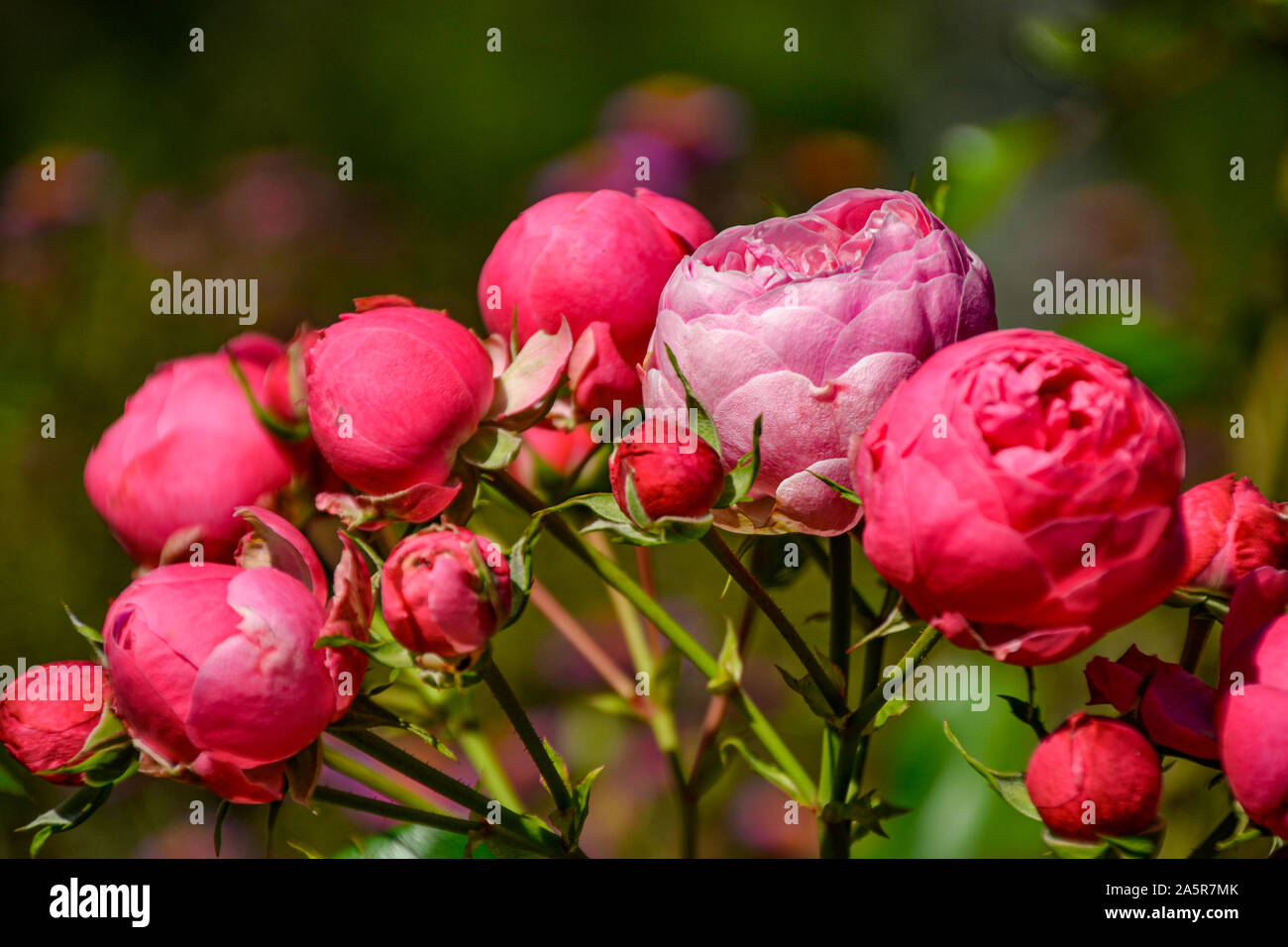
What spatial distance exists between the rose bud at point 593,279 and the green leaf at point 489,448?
5 cm

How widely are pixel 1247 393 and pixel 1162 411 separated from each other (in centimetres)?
53

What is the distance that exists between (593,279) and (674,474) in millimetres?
140

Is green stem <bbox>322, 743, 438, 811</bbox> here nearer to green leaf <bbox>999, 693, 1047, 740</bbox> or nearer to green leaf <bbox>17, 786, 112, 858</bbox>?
green leaf <bbox>17, 786, 112, 858</bbox>

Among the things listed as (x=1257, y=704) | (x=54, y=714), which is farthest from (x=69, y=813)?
(x=1257, y=704)

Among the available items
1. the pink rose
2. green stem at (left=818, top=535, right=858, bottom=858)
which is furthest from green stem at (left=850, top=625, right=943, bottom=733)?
the pink rose

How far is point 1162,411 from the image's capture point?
1.32 ft

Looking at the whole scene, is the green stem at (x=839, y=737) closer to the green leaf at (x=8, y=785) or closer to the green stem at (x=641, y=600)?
the green stem at (x=641, y=600)

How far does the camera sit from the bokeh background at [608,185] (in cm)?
84

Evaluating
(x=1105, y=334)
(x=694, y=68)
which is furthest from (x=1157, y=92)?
(x=694, y=68)

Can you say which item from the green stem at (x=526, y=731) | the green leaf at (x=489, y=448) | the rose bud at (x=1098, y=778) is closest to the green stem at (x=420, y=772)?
the green stem at (x=526, y=731)

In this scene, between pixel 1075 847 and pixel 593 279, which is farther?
pixel 593 279

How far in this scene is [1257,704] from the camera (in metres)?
0.40

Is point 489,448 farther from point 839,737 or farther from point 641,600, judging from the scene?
point 839,737
